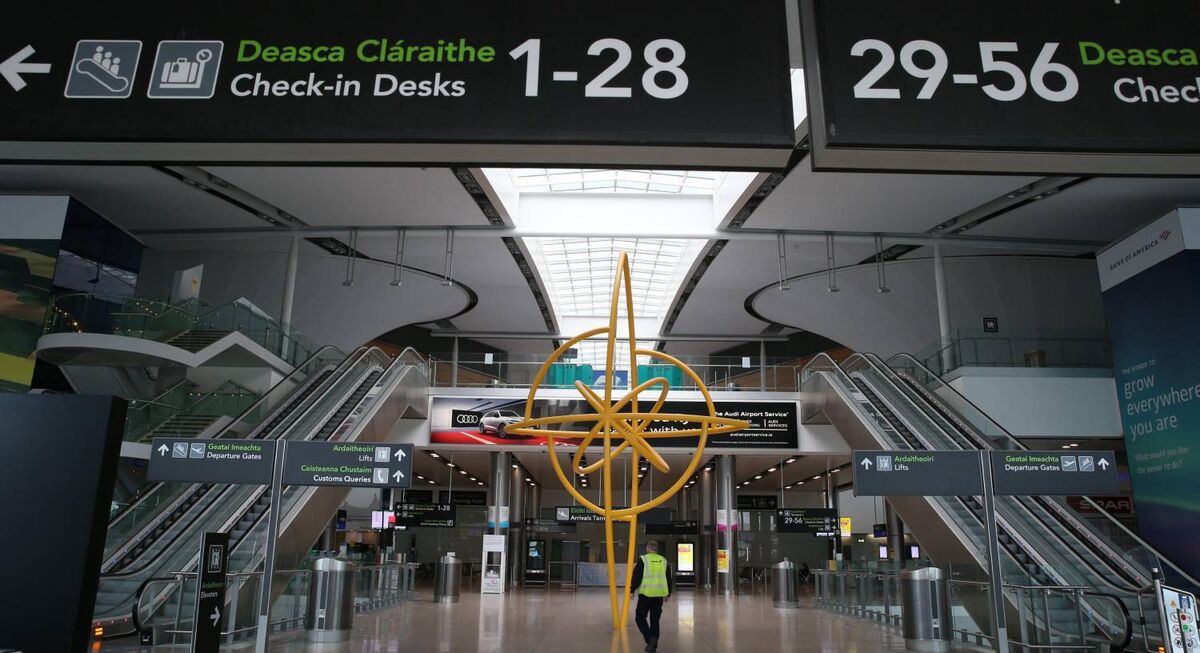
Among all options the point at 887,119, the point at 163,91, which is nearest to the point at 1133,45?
the point at 887,119

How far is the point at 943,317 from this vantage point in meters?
24.5

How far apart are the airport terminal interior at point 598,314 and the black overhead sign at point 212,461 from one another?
0.05 m

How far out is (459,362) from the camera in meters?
29.3

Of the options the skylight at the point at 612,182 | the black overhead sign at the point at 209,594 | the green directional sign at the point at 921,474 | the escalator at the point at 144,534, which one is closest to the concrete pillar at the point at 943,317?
the skylight at the point at 612,182

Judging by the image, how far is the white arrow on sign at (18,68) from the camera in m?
3.24

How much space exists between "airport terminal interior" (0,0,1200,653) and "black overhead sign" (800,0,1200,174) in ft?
0.05

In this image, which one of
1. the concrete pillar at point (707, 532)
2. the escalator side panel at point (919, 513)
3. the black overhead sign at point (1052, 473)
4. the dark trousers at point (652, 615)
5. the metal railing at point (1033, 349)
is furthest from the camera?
the concrete pillar at point (707, 532)

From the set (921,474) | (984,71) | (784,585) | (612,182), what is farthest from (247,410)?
(984,71)

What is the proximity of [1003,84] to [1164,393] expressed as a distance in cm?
1810

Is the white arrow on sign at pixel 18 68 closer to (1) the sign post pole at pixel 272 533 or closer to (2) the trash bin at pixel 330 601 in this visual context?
(1) the sign post pole at pixel 272 533

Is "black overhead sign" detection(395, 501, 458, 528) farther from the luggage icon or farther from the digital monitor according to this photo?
the luggage icon

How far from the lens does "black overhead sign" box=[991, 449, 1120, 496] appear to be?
353 inches

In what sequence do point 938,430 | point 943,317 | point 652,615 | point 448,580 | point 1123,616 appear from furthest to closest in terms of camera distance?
point 943,317 < point 448,580 < point 938,430 < point 652,615 < point 1123,616

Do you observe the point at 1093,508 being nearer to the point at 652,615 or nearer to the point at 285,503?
the point at 652,615
